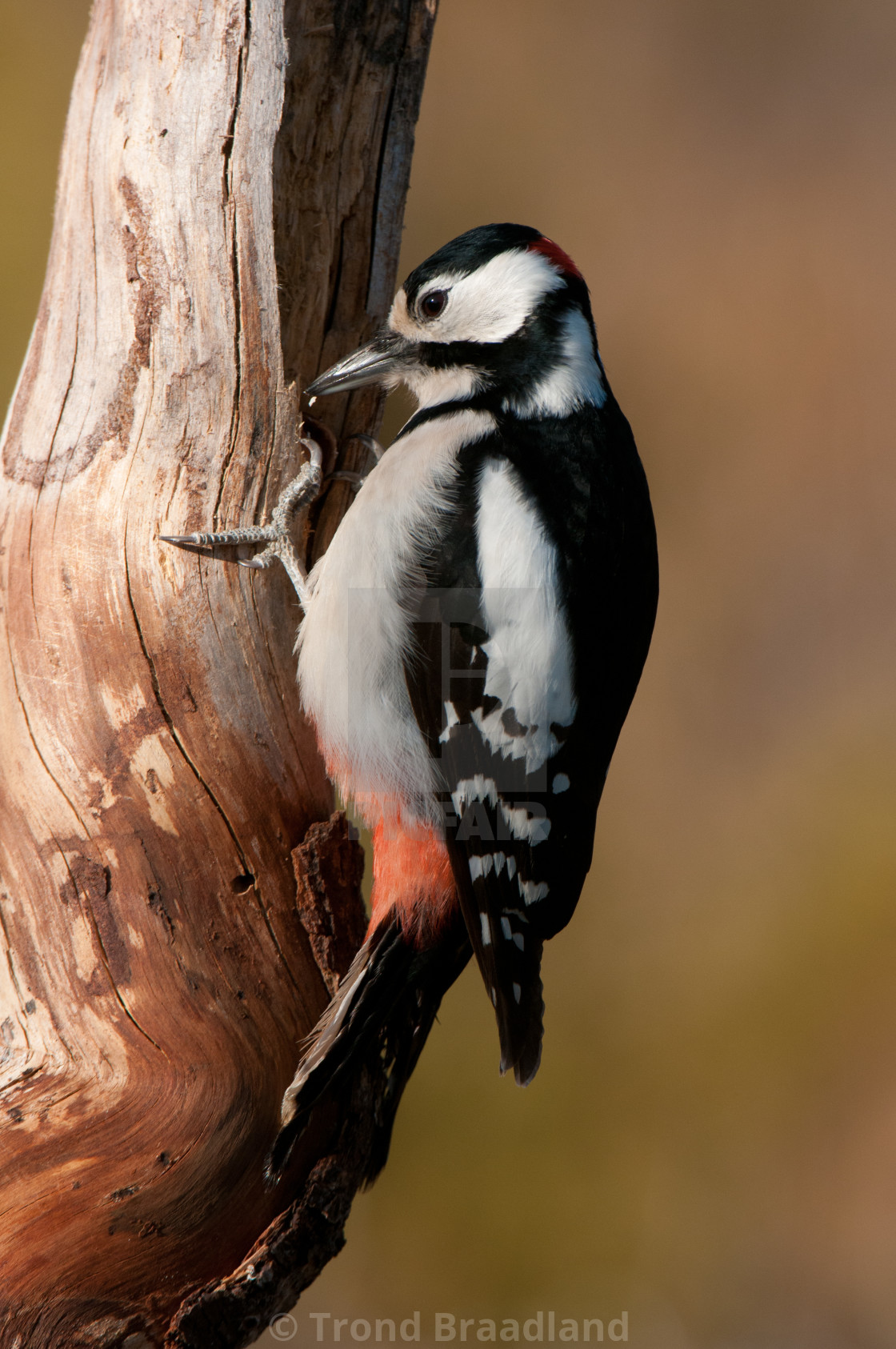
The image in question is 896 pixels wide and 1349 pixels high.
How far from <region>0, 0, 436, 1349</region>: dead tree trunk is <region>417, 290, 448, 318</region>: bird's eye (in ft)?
0.97

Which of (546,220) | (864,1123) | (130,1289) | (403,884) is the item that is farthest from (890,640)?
(130,1289)

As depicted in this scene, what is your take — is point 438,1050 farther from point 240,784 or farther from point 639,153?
point 639,153

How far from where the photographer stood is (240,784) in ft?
5.30

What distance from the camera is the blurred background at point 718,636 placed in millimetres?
2879

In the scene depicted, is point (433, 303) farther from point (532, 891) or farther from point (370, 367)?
point (532, 891)

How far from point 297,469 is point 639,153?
243 cm

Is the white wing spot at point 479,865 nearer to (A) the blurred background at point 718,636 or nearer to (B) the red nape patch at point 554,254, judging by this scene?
(B) the red nape patch at point 554,254

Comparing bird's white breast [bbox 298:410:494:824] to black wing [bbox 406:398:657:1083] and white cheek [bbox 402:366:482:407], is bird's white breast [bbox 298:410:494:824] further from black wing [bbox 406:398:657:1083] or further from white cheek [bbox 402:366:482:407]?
white cheek [bbox 402:366:482:407]

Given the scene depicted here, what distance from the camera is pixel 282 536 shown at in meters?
1.65
